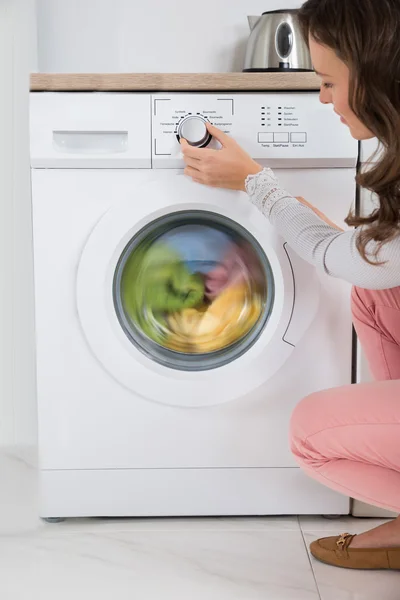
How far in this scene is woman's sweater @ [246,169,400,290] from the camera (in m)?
1.05

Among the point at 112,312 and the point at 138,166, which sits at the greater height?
the point at 138,166

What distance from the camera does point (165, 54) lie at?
200 cm

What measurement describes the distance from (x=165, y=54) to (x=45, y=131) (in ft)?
2.44

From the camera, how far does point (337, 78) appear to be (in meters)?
1.05

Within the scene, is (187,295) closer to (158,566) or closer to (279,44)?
(158,566)

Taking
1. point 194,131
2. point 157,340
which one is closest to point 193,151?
point 194,131

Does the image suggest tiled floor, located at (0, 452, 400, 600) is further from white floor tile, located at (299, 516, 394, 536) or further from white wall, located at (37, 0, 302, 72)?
white wall, located at (37, 0, 302, 72)

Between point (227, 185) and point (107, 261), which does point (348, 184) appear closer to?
point (227, 185)

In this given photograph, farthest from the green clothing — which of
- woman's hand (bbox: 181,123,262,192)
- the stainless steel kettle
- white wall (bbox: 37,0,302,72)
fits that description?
white wall (bbox: 37,0,302,72)

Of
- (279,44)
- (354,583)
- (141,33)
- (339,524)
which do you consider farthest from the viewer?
(141,33)

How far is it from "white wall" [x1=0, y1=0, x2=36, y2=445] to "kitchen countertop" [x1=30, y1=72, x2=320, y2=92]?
0.43 metres

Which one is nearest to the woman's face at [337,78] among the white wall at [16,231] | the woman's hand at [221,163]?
the woman's hand at [221,163]

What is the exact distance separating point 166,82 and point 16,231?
2.10 feet

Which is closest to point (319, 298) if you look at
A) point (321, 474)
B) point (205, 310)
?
point (205, 310)
